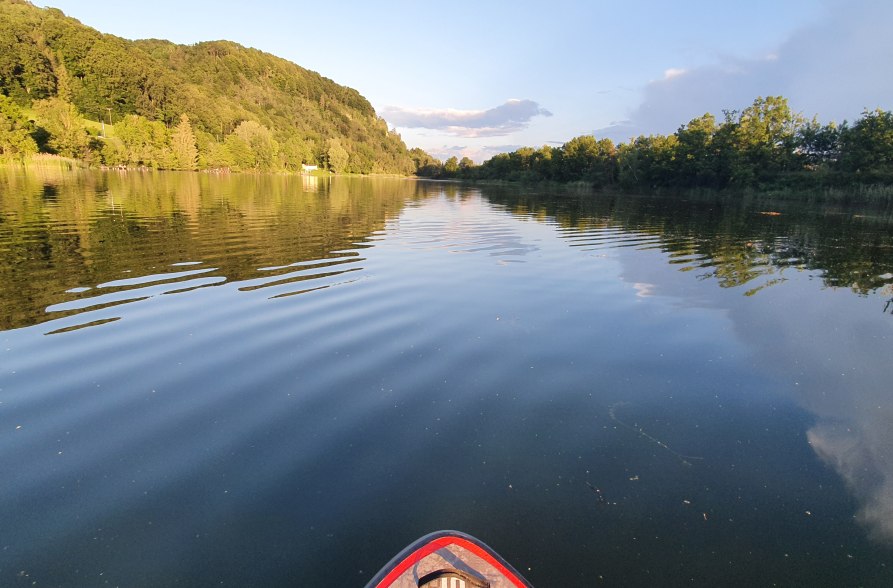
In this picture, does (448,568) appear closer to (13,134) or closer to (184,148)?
(13,134)

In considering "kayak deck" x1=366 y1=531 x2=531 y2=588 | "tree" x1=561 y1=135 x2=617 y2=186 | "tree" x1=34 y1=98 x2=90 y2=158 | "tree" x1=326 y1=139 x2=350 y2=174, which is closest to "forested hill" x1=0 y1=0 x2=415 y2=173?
"tree" x1=34 y1=98 x2=90 y2=158

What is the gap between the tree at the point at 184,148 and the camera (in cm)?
10862

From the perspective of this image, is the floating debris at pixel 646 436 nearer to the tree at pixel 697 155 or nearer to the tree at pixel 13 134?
the tree at pixel 697 155

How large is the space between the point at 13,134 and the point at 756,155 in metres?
126

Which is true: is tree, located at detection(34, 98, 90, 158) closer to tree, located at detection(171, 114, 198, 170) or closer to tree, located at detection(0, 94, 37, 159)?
tree, located at detection(0, 94, 37, 159)

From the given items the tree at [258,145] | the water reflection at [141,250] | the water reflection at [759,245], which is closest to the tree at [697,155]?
the water reflection at [759,245]

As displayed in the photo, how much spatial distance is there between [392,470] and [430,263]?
1169 cm

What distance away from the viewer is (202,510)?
4.27m

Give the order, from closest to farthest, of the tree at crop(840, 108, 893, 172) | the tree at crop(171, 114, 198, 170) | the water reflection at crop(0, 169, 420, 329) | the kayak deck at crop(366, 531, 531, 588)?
the kayak deck at crop(366, 531, 531, 588) < the water reflection at crop(0, 169, 420, 329) < the tree at crop(840, 108, 893, 172) < the tree at crop(171, 114, 198, 170)

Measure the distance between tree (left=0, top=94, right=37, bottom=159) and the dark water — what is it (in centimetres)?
8356

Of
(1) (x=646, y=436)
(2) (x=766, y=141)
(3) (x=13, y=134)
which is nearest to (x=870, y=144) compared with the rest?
(2) (x=766, y=141)

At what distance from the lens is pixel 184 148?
110m

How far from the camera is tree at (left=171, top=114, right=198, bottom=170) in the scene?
10862 cm

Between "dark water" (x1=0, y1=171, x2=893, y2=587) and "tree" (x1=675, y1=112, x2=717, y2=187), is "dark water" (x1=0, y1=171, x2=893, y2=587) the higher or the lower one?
the lower one
